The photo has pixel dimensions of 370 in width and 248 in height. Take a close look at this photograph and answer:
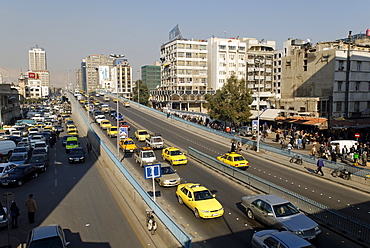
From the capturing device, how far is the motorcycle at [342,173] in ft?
73.6

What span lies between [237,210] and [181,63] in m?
85.5

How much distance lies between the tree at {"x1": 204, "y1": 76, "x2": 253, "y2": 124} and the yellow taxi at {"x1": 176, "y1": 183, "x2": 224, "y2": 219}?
34.2 metres

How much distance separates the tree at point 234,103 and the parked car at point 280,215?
3536 cm

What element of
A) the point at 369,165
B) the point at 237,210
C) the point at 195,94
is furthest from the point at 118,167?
the point at 195,94

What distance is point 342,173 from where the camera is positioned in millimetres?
22812

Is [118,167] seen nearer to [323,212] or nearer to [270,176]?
[270,176]

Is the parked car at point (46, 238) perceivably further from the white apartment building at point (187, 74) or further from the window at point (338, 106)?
the white apartment building at point (187, 74)

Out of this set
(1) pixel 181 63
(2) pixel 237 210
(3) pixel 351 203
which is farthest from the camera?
(1) pixel 181 63

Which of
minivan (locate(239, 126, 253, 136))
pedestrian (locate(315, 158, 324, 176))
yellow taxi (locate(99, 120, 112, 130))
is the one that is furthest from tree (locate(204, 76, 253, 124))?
pedestrian (locate(315, 158, 324, 176))

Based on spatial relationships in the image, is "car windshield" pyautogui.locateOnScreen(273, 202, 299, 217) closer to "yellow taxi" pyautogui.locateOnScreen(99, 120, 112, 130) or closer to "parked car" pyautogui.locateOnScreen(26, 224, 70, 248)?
"parked car" pyautogui.locateOnScreen(26, 224, 70, 248)

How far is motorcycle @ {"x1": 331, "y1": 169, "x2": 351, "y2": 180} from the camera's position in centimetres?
2242

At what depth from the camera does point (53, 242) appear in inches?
436

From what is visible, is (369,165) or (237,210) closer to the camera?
(237,210)

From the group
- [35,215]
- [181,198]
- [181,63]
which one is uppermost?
[181,63]
